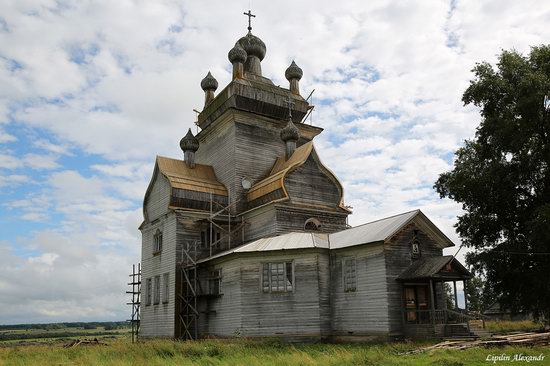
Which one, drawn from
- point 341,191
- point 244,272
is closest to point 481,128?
point 341,191

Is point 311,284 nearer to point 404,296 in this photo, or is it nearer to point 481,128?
point 404,296

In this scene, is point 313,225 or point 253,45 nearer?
point 313,225

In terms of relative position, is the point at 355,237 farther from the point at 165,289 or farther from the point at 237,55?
the point at 237,55

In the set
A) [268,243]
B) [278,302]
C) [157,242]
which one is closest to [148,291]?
[157,242]

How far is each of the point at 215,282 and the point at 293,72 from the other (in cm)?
1655

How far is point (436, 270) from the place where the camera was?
67.1 feet

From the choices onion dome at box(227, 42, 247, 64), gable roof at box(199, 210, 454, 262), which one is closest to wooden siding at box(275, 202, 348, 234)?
gable roof at box(199, 210, 454, 262)

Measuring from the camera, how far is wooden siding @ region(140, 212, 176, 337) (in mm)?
27956

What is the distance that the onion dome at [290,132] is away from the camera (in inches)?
1236

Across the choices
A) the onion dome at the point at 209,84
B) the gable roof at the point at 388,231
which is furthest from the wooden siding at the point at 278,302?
the onion dome at the point at 209,84

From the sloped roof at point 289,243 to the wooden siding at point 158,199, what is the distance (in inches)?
277

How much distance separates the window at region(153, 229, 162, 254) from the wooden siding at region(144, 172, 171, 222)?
3.27 feet

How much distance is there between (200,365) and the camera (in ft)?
48.7

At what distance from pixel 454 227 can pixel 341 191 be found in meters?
6.63
